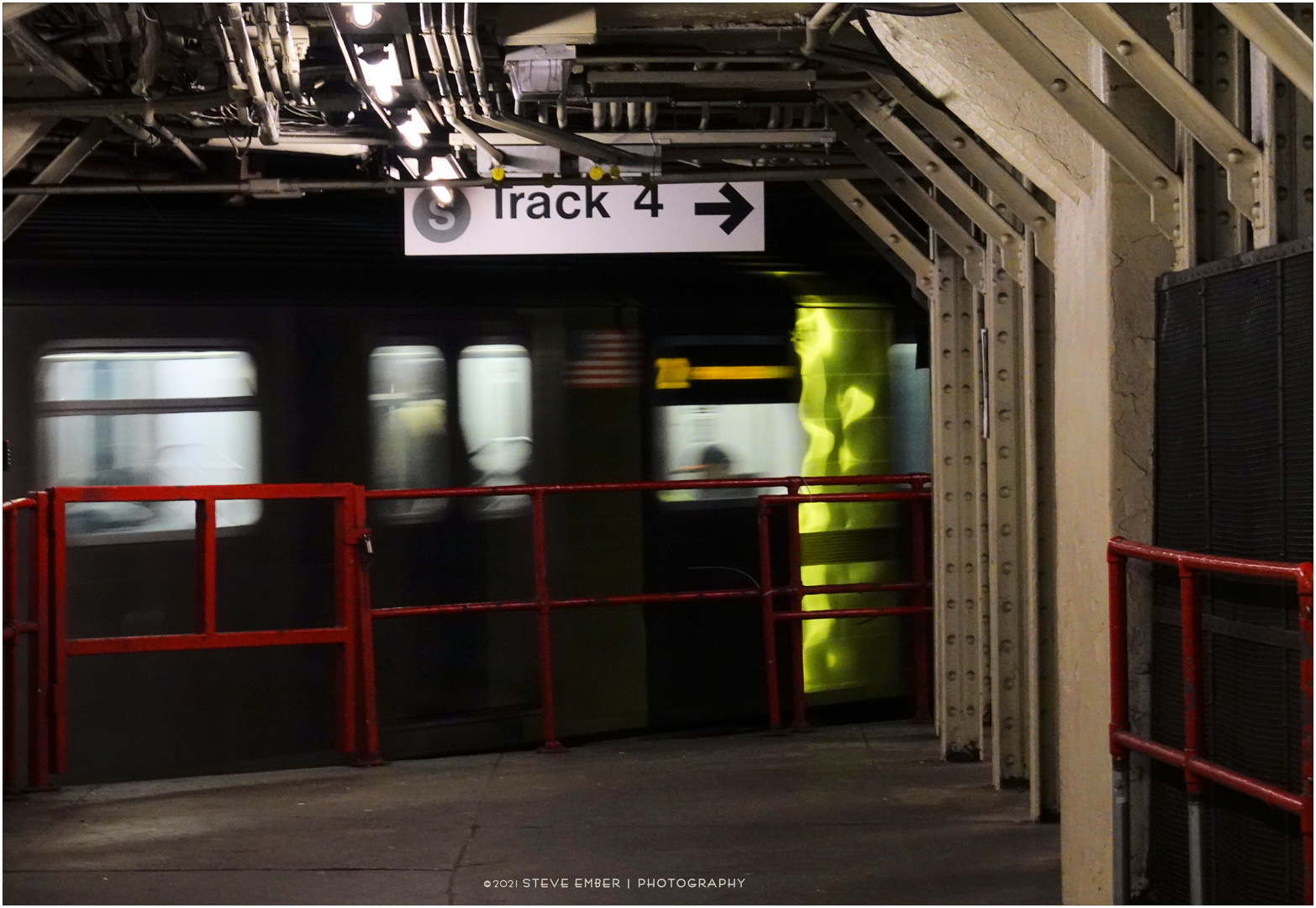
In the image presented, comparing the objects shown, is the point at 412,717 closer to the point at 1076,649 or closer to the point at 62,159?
the point at 62,159

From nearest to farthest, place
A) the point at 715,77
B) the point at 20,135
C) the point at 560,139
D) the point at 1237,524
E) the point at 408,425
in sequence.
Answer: the point at 1237,524, the point at 715,77, the point at 20,135, the point at 560,139, the point at 408,425

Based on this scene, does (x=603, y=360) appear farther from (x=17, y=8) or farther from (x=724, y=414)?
(x=17, y=8)

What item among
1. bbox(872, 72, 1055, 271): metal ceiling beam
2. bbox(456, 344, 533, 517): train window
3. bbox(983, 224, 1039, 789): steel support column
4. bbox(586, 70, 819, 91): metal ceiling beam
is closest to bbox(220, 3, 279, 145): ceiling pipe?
bbox(586, 70, 819, 91): metal ceiling beam

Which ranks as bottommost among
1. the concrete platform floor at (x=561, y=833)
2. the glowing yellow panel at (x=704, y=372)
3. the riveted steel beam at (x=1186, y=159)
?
the concrete platform floor at (x=561, y=833)

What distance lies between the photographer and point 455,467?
713 cm

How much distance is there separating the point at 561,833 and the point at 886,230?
3151mm

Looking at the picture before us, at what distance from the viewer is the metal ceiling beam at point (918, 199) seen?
20.1ft

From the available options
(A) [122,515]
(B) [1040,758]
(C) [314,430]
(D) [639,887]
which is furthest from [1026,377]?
(A) [122,515]

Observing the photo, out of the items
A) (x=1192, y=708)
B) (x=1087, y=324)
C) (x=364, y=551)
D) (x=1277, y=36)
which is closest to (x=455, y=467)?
(x=364, y=551)

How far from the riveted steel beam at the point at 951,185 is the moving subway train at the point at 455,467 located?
2010 mm

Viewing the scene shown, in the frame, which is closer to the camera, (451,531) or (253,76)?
(253,76)

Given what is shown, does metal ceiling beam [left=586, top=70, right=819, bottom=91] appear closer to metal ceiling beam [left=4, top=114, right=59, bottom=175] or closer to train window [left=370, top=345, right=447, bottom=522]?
train window [left=370, top=345, right=447, bottom=522]

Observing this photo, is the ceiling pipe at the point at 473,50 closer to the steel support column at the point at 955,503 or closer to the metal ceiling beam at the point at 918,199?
the metal ceiling beam at the point at 918,199

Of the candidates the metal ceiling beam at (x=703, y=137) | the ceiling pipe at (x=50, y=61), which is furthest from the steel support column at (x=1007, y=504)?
the ceiling pipe at (x=50, y=61)
